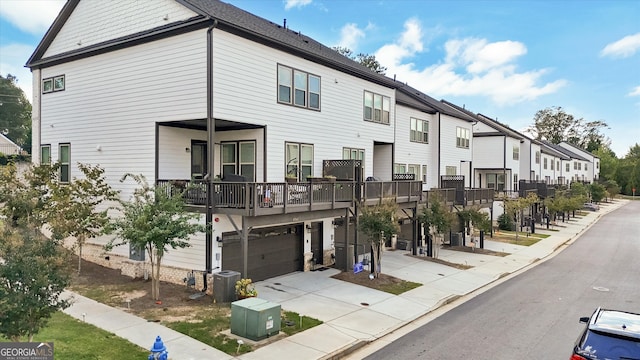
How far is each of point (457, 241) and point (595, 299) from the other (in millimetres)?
11933

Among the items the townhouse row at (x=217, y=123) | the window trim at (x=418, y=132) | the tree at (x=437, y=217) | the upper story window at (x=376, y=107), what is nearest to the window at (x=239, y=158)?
the townhouse row at (x=217, y=123)

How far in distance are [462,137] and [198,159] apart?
80.1 feet

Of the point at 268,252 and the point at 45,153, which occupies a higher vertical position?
the point at 45,153

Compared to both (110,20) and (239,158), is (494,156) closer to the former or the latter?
(239,158)

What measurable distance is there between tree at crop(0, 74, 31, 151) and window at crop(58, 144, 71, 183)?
4795 cm

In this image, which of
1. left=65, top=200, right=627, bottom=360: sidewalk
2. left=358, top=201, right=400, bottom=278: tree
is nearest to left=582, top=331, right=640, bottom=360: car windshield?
left=65, top=200, right=627, bottom=360: sidewalk

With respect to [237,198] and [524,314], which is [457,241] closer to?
[524,314]

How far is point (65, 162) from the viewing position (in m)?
19.3

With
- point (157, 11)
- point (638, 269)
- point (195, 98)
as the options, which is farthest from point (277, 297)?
point (638, 269)

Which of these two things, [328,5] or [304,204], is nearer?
[304,204]

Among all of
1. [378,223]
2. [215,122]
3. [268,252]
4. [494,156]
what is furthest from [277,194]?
[494,156]

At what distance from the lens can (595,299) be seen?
15742 mm

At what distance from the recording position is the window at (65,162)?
1914 cm

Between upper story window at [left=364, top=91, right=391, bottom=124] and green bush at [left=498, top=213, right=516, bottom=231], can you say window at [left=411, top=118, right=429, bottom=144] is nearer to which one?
upper story window at [left=364, top=91, right=391, bottom=124]
